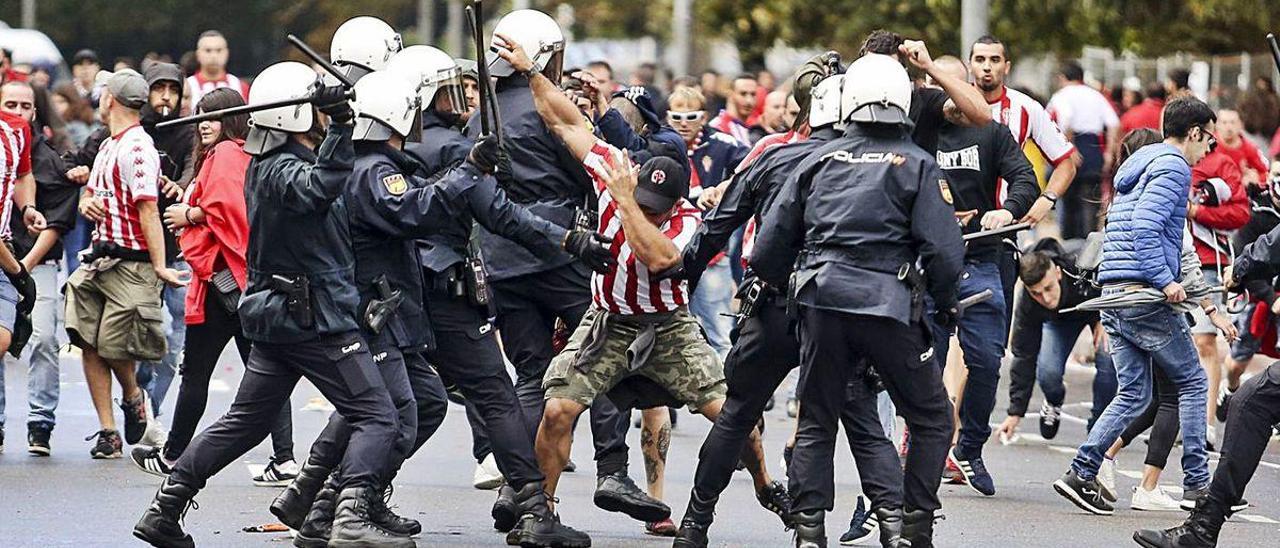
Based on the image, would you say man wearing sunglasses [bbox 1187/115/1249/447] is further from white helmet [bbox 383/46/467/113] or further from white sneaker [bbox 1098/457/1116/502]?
white helmet [bbox 383/46/467/113]

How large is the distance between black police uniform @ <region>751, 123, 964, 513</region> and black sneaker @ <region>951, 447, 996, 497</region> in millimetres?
2268

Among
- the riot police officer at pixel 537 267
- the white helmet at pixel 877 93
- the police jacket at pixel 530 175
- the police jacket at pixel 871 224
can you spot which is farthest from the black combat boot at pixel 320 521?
the white helmet at pixel 877 93

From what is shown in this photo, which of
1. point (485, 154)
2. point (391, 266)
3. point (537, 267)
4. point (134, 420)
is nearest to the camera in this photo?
point (485, 154)

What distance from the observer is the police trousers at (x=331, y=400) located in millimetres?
7609

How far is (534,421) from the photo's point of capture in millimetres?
8562

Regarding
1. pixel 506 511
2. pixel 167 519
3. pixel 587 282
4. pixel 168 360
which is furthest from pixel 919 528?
pixel 168 360

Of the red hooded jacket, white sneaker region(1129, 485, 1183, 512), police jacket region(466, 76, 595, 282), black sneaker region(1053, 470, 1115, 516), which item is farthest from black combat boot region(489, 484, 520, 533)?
white sneaker region(1129, 485, 1183, 512)

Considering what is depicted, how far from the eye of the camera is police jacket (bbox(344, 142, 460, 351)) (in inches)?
297

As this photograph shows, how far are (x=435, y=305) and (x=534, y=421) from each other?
2.40ft

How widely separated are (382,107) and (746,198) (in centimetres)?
126

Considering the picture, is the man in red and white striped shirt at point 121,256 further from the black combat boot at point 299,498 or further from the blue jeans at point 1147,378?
the blue jeans at point 1147,378

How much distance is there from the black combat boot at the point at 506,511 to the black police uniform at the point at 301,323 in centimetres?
68

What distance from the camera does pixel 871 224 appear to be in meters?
7.26

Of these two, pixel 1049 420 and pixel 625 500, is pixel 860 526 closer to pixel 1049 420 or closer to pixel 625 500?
pixel 625 500
